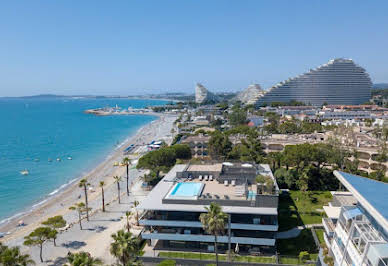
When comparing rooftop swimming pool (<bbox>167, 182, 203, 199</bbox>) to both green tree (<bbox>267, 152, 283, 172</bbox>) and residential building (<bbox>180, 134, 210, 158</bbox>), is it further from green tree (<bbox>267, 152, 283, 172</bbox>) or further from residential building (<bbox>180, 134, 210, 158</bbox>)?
residential building (<bbox>180, 134, 210, 158</bbox>)

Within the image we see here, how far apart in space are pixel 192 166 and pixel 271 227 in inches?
658

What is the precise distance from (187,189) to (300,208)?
1979 centimetres

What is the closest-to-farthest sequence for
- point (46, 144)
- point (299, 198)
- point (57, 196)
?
A: point (299, 198) → point (57, 196) → point (46, 144)

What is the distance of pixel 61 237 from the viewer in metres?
34.5

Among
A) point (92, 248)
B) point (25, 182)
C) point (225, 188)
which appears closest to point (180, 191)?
point (225, 188)

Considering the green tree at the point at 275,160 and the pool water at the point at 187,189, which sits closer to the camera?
the pool water at the point at 187,189

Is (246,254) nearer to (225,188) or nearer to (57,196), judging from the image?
(225,188)

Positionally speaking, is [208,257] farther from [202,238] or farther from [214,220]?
[214,220]

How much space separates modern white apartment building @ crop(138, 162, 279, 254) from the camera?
27.7 m

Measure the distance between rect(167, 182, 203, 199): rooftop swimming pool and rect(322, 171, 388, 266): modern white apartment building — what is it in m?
14.9

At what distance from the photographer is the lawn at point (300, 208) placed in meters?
35.5

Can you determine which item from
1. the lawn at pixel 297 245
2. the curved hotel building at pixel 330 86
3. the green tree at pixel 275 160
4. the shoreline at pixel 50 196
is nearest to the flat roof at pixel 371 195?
the lawn at pixel 297 245

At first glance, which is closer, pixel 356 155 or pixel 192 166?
pixel 192 166

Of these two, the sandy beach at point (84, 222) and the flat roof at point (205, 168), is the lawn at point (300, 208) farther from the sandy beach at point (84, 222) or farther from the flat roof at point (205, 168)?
the sandy beach at point (84, 222)
